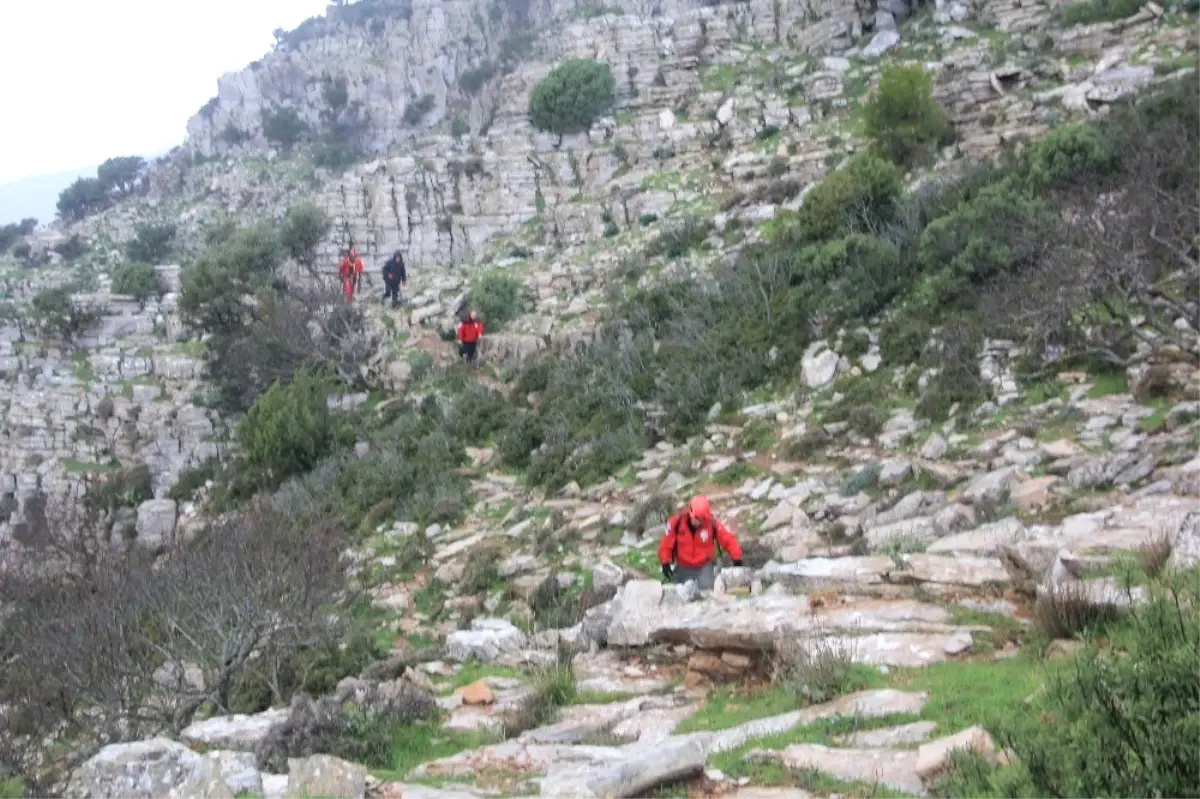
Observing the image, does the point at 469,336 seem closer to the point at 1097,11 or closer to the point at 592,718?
the point at 592,718

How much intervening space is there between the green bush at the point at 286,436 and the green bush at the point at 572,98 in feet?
47.8

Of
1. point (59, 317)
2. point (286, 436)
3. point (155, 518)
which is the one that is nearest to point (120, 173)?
point (59, 317)

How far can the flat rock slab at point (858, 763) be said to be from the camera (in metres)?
3.80

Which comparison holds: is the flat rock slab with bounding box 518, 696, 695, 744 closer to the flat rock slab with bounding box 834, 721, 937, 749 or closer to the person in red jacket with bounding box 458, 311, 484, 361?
the flat rock slab with bounding box 834, 721, 937, 749

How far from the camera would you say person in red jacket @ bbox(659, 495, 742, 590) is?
343 inches

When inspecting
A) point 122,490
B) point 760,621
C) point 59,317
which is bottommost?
point 122,490

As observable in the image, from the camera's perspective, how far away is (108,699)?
8.18m

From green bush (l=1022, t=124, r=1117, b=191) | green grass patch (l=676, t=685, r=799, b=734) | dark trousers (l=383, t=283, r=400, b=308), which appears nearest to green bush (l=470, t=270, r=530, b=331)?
dark trousers (l=383, t=283, r=400, b=308)

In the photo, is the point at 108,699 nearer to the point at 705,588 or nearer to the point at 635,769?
the point at 705,588

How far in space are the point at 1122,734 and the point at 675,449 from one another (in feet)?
36.0

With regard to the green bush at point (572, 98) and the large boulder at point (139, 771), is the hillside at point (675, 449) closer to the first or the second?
the large boulder at point (139, 771)

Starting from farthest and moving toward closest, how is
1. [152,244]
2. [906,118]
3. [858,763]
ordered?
[152,244] → [906,118] → [858,763]

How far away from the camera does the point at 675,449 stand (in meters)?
13.6

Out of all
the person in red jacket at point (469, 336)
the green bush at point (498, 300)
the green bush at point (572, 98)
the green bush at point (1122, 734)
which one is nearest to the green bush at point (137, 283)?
the green bush at point (498, 300)
